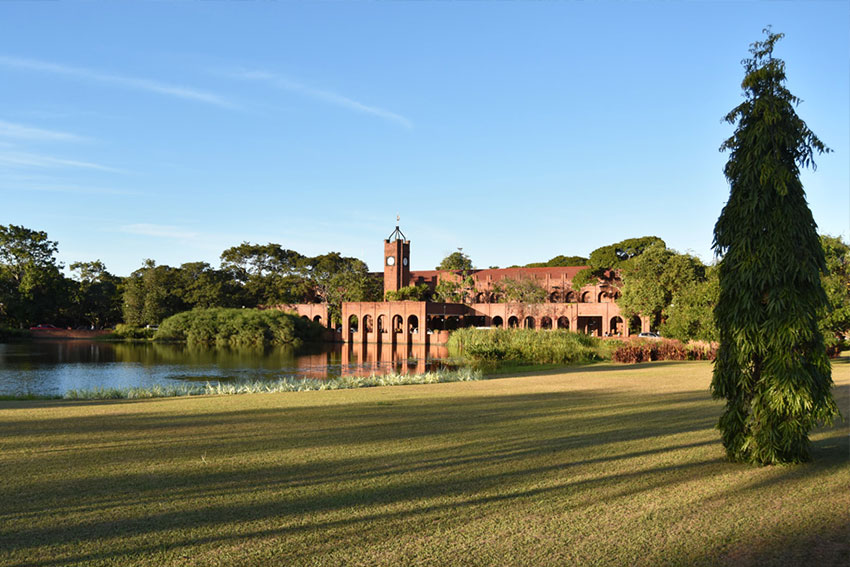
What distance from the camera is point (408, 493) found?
218 inches

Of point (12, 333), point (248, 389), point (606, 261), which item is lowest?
point (248, 389)

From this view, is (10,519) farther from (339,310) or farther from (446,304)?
(339,310)

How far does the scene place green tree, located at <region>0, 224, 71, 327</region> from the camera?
59.5m

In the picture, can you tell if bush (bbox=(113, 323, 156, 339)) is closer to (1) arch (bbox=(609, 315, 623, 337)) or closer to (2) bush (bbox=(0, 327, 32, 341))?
(2) bush (bbox=(0, 327, 32, 341))

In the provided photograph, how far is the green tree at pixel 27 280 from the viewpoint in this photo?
59469 millimetres

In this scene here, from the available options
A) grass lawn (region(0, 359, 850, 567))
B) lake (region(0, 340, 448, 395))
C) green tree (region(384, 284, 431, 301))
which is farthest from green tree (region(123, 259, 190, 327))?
grass lawn (region(0, 359, 850, 567))

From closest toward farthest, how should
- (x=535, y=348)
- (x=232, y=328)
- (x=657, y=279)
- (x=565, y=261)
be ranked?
1. (x=535, y=348)
2. (x=657, y=279)
3. (x=232, y=328)
4. (x=565, y=261)

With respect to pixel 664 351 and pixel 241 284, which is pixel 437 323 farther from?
pixel 664 351

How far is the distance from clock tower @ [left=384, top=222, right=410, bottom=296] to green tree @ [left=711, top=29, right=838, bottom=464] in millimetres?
66789

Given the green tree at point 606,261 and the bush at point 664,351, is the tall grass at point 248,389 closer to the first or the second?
the bush at point 664,351

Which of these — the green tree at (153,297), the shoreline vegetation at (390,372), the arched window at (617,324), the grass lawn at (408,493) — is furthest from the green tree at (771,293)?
the green tree at (153,297)

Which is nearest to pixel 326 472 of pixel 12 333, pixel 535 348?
pixel 535 348

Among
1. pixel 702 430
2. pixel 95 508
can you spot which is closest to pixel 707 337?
pixel 702 430

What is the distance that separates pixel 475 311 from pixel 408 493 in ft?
192
